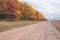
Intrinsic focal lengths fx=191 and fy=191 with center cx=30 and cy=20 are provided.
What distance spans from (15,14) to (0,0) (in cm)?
915

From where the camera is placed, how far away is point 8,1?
73.1m

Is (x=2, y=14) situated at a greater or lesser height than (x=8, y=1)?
lesser

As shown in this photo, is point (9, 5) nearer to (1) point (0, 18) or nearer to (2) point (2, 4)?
(2) point (2, 4)

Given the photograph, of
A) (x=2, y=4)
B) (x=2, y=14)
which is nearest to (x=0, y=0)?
(x=2, y=4)

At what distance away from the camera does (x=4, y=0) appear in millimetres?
70625

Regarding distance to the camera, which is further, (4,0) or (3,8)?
(4,0)

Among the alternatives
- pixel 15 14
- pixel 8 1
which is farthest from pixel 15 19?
pixel 8 1

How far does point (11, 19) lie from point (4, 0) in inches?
297

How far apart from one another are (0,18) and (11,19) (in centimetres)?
896

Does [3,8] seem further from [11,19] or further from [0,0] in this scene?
[11,19]

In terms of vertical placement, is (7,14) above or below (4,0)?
below

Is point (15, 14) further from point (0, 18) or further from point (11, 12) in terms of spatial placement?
point (0, 18)

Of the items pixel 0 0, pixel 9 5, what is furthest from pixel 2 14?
pixel 9 5

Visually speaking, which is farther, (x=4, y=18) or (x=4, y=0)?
(x=4, y=0)
